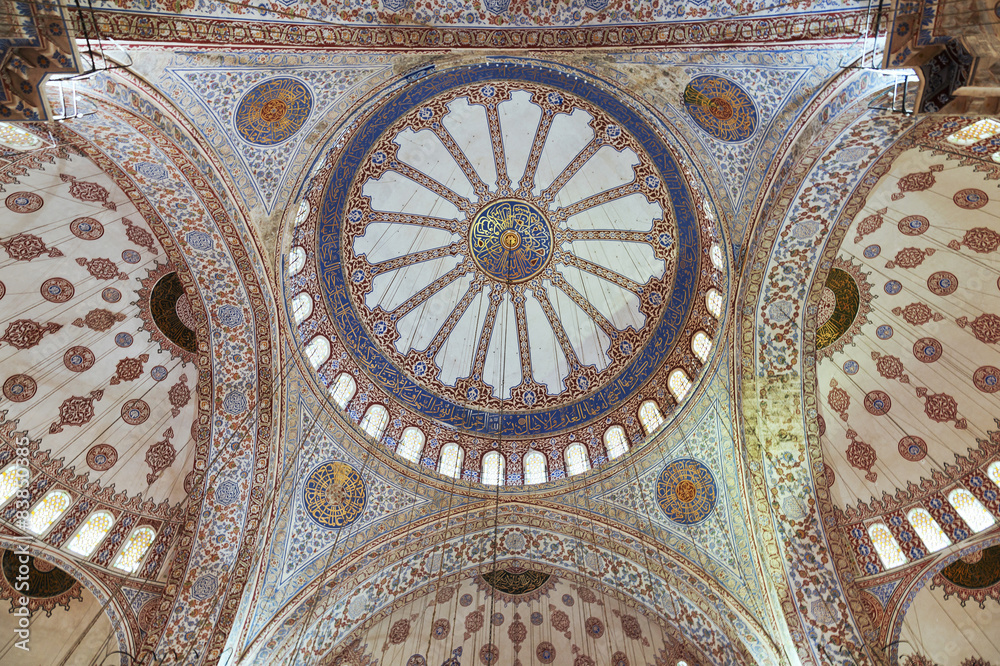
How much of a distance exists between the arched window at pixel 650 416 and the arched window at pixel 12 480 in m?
8.94

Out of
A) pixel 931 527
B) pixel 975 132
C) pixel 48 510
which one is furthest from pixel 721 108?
pixel 48 510

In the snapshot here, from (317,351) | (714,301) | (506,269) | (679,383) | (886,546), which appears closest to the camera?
(886,546)

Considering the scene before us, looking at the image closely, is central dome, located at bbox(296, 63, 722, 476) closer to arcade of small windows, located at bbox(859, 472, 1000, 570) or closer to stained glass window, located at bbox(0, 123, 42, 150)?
arcade of small windows, located at bbox(859, 472, 1000, 570)

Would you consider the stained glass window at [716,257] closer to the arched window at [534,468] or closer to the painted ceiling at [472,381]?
the painted ceiling at [472,381]

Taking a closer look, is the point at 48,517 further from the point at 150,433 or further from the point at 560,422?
the point at 560,422

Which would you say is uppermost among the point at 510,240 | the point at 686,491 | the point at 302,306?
the point at 510,240

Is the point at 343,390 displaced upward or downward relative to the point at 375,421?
upward

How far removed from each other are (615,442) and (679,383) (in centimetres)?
145

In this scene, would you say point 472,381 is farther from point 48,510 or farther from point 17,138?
point 17,138

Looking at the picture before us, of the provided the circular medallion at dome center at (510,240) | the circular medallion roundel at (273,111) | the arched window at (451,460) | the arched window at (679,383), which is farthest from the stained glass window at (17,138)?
the arched window at (679,383)

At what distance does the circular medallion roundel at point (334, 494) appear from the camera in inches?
361

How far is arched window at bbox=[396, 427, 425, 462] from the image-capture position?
33.3ft

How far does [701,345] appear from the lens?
9766mm

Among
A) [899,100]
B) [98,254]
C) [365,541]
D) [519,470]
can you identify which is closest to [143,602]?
[365,541]
